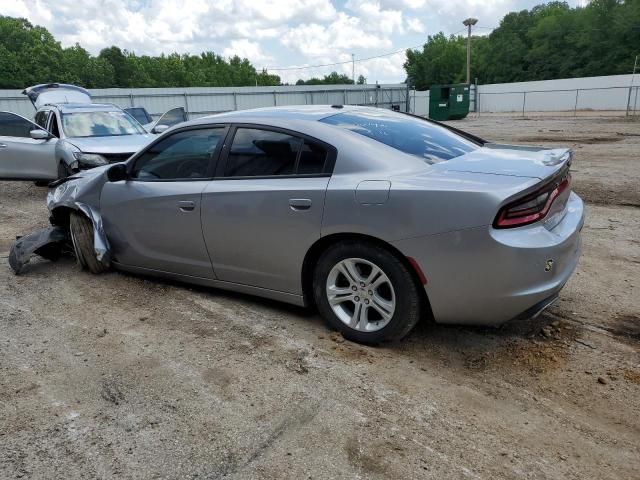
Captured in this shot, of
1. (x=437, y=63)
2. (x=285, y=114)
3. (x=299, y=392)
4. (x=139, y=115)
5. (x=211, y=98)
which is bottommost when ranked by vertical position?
(x=299, y=392)

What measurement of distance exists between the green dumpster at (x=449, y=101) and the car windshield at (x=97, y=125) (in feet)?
91.2

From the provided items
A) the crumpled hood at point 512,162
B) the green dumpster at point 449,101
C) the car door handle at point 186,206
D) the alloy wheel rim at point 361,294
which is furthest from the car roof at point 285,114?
the green dumpster at point 449,101

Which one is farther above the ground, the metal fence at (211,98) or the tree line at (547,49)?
the tree line at (547,49)

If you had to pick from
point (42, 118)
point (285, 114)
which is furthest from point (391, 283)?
point (42, 118)

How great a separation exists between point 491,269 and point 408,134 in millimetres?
1338

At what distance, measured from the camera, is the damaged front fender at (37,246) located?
5121mm

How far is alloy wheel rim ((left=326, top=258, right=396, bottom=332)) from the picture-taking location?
128 inches

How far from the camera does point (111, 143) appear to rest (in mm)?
8898

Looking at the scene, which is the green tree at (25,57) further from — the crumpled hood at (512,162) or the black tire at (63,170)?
the crumpled hood at (512,162)

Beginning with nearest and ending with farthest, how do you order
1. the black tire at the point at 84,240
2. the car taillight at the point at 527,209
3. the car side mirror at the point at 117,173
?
the car taillight at the point at 527,209, the car side mirror at the point at 117,173, the black tire at the point at 84,240

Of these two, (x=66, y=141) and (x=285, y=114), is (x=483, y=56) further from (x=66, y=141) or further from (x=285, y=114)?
(x=285, y=114)

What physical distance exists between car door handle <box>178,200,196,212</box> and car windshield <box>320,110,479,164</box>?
1.22 metres

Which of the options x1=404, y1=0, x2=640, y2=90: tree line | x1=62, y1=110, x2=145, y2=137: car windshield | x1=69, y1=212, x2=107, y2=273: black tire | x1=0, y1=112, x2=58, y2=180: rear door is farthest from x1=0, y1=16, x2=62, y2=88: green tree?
x1=69, y1=212, x2=107, y2=273: black tire

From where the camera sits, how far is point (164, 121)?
1581 cm
